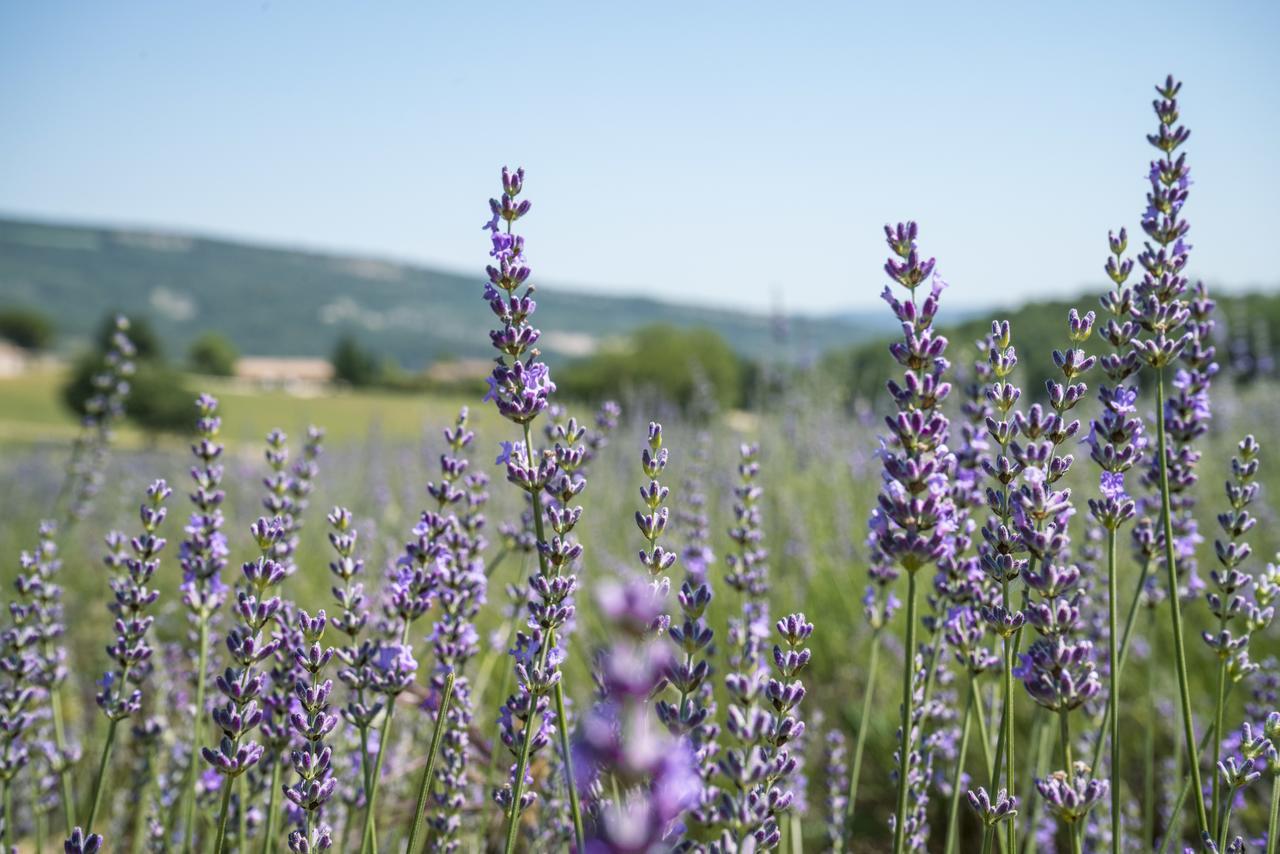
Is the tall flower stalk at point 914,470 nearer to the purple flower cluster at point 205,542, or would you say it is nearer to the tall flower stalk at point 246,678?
the tall flower stalk at point 246,678

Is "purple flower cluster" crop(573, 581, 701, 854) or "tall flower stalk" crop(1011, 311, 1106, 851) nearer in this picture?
"purple flower cluster" crop(573, 581, 701, 854)

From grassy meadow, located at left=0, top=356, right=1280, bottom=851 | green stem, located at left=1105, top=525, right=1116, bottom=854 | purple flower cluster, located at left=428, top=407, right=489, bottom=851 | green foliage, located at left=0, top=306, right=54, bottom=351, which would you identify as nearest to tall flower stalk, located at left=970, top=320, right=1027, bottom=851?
green stem, located at left=1105, top=525, right=1116, bottom=854

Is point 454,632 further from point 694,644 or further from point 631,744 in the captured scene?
point 631,744

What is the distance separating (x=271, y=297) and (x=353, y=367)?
79.8 metres

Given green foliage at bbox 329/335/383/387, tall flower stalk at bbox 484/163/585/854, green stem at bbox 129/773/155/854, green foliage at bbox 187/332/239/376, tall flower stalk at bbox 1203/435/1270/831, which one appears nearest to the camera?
tall flower stalk at bbox 484/163/585/854

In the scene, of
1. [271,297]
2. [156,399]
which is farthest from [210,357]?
[271,297]

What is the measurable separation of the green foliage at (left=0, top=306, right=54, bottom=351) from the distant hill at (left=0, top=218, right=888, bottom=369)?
22997 mm

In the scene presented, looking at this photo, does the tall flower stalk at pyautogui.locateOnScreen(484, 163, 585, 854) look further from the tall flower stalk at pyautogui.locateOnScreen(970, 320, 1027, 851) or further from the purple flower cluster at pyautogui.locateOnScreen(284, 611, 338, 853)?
the tall flower stalk at pyautogui.locateOnScreen(970, 320, 1027, 851)

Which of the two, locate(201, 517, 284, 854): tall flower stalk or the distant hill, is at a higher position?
the distant hill

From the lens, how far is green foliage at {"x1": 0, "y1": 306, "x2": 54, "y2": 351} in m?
103

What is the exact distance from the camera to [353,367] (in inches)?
3777

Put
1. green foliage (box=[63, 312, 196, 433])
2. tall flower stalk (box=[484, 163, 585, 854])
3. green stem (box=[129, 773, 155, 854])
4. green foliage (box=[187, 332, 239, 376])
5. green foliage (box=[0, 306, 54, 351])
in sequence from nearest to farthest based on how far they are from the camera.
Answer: tall flower stalk (box=[484, 163, 585, 854]) → green stem (box=[129, 773, 155, 854]) → green foliage (box=[63, 312, 196, 433]) → green foliage (box=[187, 332, 239, 376]) → green foliage (box=[0, 306, 54, 351])

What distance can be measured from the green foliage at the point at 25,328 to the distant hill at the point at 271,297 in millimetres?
22997

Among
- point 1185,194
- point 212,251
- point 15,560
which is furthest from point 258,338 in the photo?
point 1185,194
